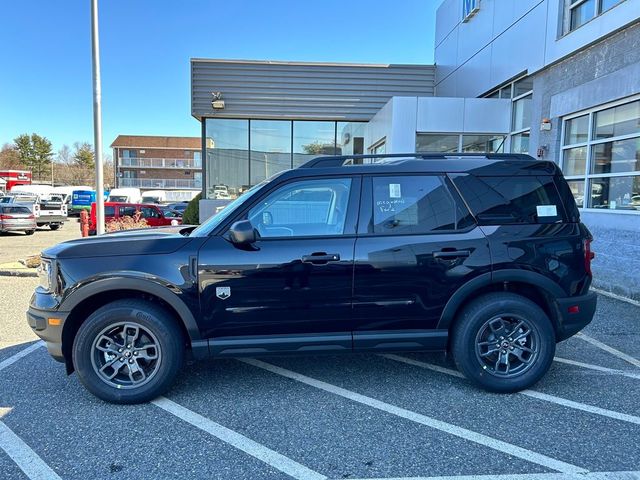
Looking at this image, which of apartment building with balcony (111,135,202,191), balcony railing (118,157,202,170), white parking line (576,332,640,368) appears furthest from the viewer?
balcony railing (118,157,202,170)

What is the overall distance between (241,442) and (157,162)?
68.2 m

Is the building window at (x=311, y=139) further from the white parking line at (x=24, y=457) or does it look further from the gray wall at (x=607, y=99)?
the white parking line at (x=24, y=457)

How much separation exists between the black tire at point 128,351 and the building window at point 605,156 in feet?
22.2

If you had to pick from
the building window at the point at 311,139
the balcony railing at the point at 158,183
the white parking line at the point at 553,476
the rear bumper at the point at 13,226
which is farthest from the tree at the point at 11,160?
the white parking line at the point at 553,476

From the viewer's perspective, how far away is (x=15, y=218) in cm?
1744

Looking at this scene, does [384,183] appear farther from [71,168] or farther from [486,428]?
[71,168]

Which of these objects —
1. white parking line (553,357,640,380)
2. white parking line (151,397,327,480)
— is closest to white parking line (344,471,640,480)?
white parking line (151,397,327,480)

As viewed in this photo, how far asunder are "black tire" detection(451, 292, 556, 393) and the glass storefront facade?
11.7 meters

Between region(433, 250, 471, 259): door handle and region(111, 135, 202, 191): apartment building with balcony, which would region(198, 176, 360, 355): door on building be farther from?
region(111, 135, 202, 191): apartment building with balcony

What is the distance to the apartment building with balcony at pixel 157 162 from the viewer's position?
2518 inches

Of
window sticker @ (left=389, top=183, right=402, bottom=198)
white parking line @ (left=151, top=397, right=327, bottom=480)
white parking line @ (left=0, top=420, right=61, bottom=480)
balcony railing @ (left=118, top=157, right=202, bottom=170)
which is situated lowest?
white parking line @ (left=0, top=420, right=61, bottom=480)

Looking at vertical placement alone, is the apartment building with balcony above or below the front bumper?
above

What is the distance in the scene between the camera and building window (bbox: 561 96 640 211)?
21.4 ft

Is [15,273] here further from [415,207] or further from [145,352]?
[415,207]
